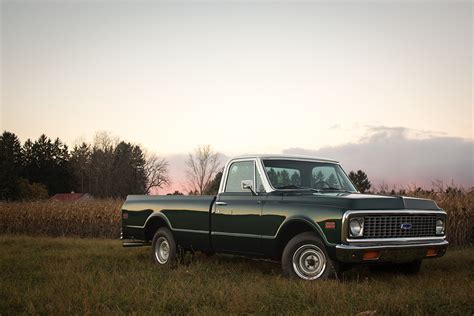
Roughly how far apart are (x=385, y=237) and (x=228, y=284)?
2.42 m

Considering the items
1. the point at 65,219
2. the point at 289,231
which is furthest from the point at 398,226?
the point at 65,219

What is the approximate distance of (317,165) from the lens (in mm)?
10227

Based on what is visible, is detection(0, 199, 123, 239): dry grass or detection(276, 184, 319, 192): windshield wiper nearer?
detection(276, 184, 319, 192): windshield wiper

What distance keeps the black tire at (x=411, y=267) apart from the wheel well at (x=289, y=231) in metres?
2.13

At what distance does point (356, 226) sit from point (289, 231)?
1.23 meters

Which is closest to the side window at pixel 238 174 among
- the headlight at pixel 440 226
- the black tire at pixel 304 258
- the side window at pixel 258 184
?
the side window at pixel 258 184

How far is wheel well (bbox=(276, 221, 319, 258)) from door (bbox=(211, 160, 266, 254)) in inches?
14.5

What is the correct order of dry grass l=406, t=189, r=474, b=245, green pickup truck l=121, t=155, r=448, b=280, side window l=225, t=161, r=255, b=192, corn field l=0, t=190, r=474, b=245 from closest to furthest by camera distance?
green pickup truck l=121, t=155, r=448, b=280, side window l=225, t=161, r=255, b=192, dry grass l=406, t=189, r=474, b=245, corn field l=0, t=190, r=474, b=245

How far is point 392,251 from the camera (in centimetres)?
831

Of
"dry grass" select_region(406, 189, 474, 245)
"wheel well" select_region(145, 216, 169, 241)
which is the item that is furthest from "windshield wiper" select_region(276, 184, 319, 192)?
"dry grass" select_region(406, 189, 474, 245)

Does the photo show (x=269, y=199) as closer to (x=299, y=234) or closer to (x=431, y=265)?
(x=299, y=234)

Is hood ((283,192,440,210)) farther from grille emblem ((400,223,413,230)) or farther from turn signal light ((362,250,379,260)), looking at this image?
turn signal light ((362,250,379,260))

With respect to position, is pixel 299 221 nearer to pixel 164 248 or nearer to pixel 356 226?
pixel 356 226

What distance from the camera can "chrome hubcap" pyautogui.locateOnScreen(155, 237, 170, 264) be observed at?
1157 centimetres
